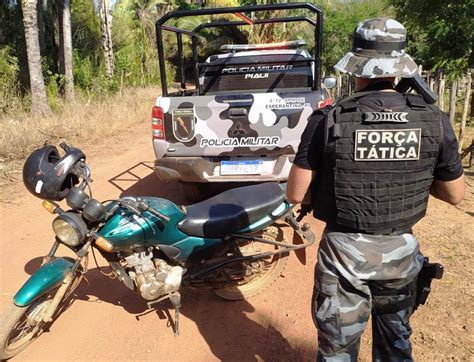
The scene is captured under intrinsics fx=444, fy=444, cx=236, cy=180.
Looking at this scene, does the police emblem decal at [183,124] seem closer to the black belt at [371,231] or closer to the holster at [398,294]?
the black belt at [371,231]

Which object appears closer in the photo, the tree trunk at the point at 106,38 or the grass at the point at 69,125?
the grass at the point at 69,125

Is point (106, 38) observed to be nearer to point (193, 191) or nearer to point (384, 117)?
point (193, 191)

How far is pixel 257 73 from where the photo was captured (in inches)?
227

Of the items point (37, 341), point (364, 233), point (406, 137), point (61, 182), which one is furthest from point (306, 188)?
point (37, 341)

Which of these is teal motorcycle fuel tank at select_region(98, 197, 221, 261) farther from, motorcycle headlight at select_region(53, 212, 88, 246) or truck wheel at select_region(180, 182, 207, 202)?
truck wheel at select_region(180, 182, 207, 202)

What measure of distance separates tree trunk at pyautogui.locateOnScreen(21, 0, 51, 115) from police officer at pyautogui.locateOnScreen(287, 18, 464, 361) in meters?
9.81

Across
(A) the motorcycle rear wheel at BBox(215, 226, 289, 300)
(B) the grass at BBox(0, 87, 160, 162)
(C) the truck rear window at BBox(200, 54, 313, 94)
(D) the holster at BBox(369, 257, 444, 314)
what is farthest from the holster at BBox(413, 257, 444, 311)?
(B) the grass at BBox(0, 87, 160, 162)

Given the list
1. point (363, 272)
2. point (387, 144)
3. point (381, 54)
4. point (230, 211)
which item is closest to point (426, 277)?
point (363, 272)

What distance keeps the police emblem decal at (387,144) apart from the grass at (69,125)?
5.70 metres

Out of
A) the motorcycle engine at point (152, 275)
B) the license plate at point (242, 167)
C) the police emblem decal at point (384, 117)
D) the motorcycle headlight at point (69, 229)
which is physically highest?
the police emblem decal at point (384, 117)

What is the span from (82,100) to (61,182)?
35.9 feet

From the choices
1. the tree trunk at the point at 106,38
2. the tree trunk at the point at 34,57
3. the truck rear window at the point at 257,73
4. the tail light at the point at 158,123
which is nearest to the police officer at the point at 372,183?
the tail light at the point at 158,123

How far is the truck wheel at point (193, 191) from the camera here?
521cm

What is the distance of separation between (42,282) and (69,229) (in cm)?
37
